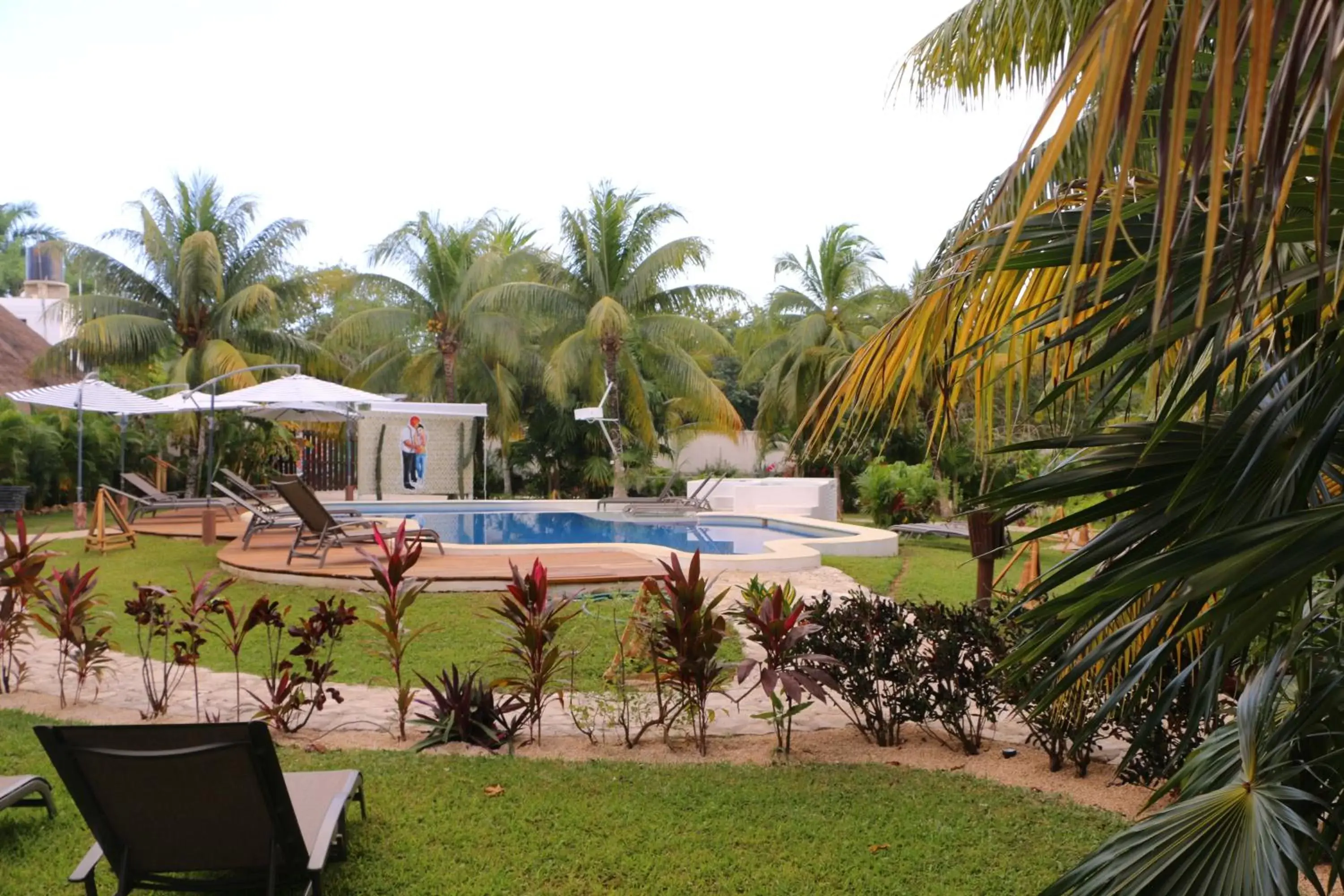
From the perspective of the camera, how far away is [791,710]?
4938 mm

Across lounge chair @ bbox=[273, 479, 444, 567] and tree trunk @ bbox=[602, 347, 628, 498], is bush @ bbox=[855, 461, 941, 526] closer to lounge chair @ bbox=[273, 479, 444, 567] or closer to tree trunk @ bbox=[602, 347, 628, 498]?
tree trunk @ bbox=[602, 347, 628, 498]

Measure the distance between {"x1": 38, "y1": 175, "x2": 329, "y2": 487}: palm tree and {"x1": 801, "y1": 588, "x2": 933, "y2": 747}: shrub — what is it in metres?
18.0

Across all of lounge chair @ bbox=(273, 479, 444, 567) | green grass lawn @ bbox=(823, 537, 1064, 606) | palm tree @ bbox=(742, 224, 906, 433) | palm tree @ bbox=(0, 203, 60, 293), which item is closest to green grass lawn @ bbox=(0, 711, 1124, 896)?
green grass lawn @ bbox=(823, 537, 1064, 606)

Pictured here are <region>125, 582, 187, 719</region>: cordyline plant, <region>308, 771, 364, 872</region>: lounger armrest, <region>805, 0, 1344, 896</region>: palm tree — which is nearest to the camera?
<region>805, 0, 1344, 896</region>: palm tree

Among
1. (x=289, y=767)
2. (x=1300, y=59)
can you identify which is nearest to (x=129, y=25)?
(x=289, y=767)

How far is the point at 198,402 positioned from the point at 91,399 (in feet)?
7.24

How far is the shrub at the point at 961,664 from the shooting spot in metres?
5.16

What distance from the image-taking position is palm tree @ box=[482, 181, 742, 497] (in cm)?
2355

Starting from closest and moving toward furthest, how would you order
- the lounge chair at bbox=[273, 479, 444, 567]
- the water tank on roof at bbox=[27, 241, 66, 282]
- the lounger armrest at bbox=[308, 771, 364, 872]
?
the lounger armrest at bbox=[308, 771, 364, 872] → the lounge chair at bbox=[273, 479, 444, 567] → the water tank on roof at bbox=[27, 241, 66, 282]

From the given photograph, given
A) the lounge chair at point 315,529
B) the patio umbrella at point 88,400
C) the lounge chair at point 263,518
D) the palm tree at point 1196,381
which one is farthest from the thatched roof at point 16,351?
the palm tree at point 1196,381

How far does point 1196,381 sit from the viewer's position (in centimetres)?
190

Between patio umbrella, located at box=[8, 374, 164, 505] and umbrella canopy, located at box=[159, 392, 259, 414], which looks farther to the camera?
patio umbrella, located at box=[8, 374, 164, 505]

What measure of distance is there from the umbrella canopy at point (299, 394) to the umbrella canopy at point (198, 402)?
0.30 feet

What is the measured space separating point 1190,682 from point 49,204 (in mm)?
54321
